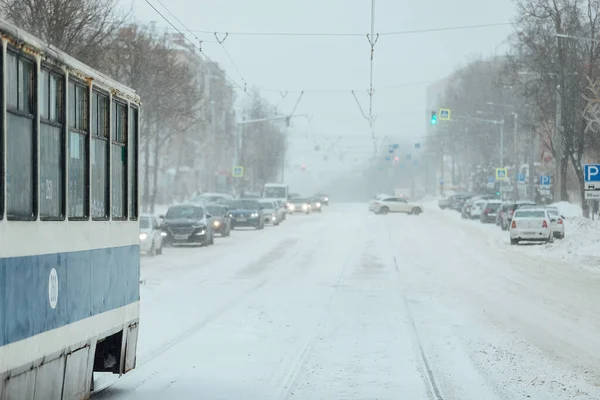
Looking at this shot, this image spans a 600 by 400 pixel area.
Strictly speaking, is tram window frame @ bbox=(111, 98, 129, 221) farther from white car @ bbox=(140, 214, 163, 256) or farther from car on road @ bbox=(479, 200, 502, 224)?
car on road @ bbox=(479, 200, 502, 224)

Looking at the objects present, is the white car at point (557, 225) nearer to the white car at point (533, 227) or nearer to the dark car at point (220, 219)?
the white car at point (533, 227)

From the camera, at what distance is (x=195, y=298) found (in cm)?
2298

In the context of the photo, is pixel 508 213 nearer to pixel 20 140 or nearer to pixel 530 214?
Result: pixel 530 214

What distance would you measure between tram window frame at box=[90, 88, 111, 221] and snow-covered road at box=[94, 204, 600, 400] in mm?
2022

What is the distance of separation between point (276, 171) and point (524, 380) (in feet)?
395

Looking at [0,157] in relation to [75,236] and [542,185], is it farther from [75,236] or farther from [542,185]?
[542,185]

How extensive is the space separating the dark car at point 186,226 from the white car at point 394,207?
40.4 metres

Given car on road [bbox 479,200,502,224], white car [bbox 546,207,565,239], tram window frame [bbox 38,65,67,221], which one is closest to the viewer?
tram window frame [bbox 38,65,67,221]

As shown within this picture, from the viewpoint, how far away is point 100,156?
32.4ft

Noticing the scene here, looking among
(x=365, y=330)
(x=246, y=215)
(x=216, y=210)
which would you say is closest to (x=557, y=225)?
(x=216, y=210)

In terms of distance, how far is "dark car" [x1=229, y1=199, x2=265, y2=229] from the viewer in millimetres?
61344

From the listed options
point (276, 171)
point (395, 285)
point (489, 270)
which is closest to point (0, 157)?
point (395, 285)

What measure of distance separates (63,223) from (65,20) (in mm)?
26725

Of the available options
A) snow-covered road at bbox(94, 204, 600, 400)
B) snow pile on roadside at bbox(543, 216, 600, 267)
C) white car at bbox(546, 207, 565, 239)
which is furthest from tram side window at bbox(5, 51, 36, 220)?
white car at bbox(546, 207, 565, 239)
